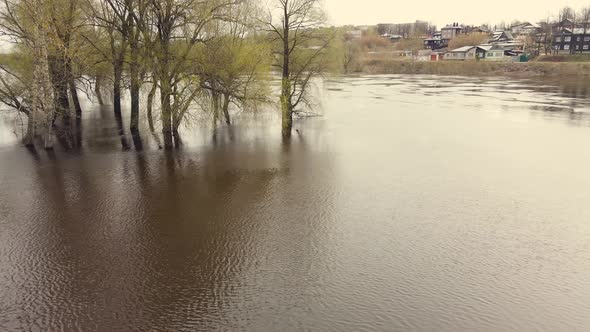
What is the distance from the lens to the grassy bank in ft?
238

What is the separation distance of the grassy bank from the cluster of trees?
6396 cm

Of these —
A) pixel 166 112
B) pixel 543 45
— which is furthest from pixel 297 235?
pixel 543 45

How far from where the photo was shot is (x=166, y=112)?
23.3m

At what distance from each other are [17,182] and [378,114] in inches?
1085

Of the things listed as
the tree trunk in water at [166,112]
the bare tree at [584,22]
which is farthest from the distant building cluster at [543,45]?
the tree trunk in water at [166,112]

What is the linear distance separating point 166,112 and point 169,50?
3.44 meters

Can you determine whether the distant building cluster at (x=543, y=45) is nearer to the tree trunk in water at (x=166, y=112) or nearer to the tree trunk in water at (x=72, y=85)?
the tree trunk in water at (x=72, y=85)

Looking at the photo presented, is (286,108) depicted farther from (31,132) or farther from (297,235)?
Answer: (297,235)

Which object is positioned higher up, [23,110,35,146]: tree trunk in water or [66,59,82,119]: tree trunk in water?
[66,59,82,119]: tree trunk in water

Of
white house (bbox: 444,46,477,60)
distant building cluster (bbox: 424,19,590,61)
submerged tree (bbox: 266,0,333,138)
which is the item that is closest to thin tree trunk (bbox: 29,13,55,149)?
submerged tree (bbox: 266,0,333,138)

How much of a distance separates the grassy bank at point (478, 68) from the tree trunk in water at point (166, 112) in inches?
2828

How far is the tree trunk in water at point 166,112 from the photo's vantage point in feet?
73.7

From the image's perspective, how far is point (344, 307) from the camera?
32.8ft

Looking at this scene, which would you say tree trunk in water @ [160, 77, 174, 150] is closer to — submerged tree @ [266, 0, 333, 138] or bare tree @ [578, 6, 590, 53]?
submerged tree @ [266, 0, 333, 138]
